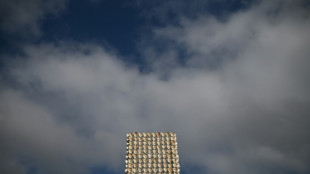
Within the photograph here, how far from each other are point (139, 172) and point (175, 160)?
3980 millimetres

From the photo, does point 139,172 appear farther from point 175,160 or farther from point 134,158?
point 175,160

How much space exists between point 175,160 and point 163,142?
8.25 feet

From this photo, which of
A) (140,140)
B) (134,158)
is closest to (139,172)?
(134,158)

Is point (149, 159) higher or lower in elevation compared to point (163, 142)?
lower

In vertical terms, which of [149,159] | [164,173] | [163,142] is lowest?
[164,173]

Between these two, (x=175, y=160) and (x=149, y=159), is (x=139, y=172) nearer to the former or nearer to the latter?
(x=149, y=159)

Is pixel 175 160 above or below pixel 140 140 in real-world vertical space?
below

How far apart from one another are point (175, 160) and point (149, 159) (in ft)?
9.17

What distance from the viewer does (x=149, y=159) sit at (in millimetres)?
23266

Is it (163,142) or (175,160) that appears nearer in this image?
(175,160)

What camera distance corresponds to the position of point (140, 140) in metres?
24.7

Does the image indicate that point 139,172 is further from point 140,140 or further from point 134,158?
point 140,140

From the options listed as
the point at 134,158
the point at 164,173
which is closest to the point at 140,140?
the point at 134,158

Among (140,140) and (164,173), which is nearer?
(164,173)
